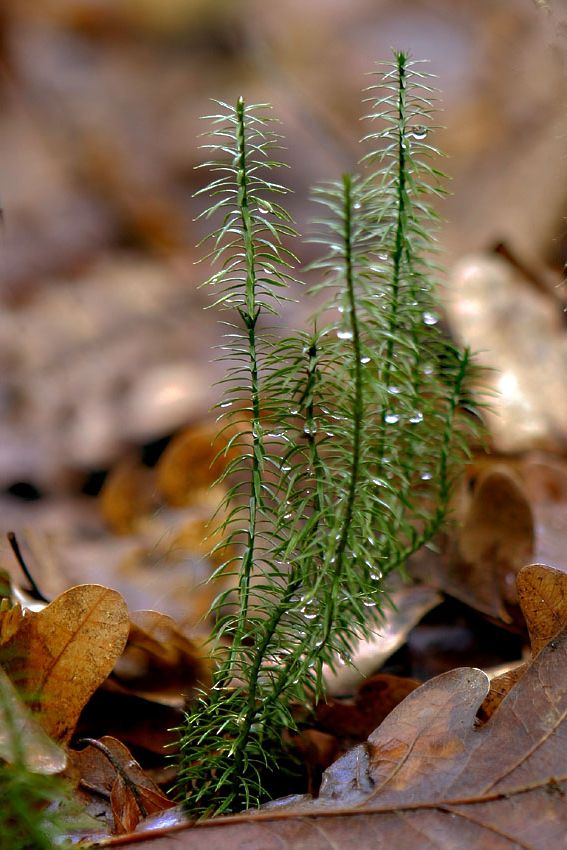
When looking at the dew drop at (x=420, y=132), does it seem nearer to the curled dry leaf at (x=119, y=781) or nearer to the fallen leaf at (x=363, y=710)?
the fallen leaf at (x=363, y=710)

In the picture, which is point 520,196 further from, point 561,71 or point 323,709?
point 323,709

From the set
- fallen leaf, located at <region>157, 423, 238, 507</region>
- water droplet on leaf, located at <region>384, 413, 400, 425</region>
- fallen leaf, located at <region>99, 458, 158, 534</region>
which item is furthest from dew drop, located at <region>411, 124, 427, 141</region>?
fallen leaf, located at <region>99, 458, 158, 534</region>

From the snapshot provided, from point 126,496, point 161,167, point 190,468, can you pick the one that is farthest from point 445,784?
point 161,167

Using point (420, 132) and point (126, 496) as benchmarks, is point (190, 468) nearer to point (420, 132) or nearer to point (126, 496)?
point (126, 496)

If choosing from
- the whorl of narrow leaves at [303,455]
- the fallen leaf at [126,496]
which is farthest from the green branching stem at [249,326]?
the fallen leaf at [126,496]

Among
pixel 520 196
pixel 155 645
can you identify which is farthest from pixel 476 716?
pixel 520 196

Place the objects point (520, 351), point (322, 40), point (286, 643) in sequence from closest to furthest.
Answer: point (286, 643) → point (520, 351) → point (322, 40)
